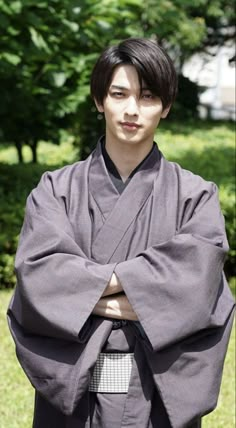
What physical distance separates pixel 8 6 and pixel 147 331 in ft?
14.0

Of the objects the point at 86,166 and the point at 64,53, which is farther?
the point at 64,53

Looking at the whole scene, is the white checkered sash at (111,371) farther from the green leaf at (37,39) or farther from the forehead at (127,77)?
the green leaf at (37,39)

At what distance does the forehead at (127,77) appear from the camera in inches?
94.9

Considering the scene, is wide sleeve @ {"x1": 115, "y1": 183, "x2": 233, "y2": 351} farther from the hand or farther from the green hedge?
the green hedge

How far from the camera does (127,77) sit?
2.42m

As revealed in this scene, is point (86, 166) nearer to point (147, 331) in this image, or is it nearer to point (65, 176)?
point (65, 176)

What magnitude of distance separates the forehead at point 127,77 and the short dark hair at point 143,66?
0.01 m

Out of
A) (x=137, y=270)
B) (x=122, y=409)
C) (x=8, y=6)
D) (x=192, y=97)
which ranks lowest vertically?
(x=192, y=97)

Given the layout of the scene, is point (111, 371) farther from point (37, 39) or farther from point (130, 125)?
point (37, 39)

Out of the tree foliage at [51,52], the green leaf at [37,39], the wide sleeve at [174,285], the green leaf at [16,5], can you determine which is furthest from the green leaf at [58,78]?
the wide sleeve at [174,285]

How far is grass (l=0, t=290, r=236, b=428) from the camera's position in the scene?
4383mm

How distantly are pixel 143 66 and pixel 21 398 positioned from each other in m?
2.82

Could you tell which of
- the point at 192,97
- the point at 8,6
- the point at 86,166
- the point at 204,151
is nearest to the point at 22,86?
the point at 8,6

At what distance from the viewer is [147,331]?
2.30 m
